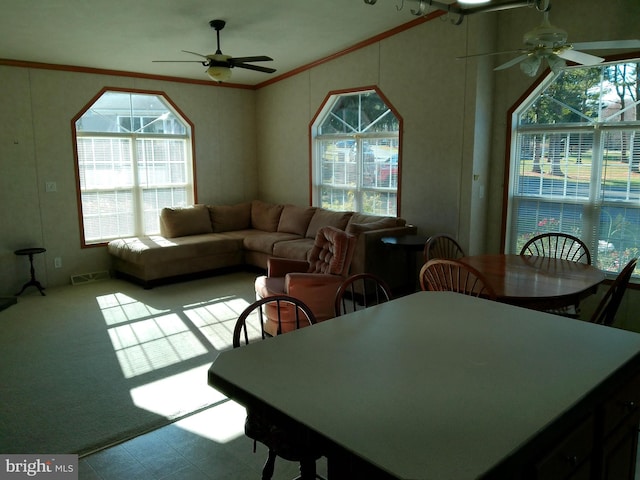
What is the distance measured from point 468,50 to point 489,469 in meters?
4.88

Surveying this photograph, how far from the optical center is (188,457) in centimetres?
265

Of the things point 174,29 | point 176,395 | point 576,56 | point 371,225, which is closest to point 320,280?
point 176,395

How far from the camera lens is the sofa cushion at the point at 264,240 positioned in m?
6.43

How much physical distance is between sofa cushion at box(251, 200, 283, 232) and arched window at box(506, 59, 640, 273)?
3.27 metres

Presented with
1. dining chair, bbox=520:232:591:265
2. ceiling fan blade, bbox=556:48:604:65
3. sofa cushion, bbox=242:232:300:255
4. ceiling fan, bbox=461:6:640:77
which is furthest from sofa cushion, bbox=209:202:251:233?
ceiling fan blade, bbox=556:48:604:65

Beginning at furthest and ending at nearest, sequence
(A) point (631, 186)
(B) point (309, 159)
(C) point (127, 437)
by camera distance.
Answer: (B) point (309, 159)
(A) point (631, 186)
(C) point (127, 437)

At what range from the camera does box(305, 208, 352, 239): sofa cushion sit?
20.3 feet

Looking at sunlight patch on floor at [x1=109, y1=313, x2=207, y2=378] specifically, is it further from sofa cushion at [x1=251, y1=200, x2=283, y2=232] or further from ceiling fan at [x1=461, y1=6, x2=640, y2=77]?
ceiling fan at [x1=461, y1=6, x2=640, y2=77]

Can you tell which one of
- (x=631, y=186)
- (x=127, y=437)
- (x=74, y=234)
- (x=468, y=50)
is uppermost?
(x=468, y=50)

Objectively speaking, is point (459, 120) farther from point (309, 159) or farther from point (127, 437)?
point (127, 437)

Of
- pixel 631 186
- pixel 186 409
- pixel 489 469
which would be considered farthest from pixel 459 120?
pixel 489 469

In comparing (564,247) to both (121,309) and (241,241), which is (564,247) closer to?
(241,241)

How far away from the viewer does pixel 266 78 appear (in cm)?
737

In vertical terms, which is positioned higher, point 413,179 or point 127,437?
point 413,179
